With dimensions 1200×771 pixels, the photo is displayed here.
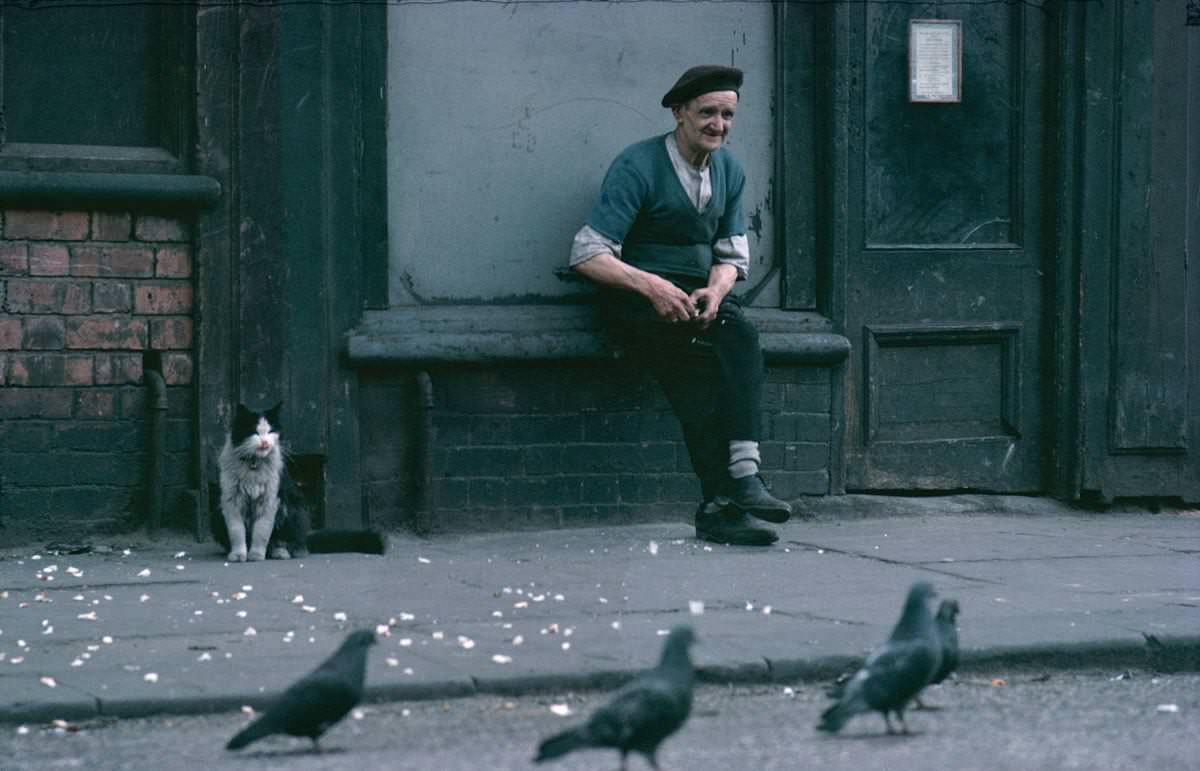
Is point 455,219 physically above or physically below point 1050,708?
above

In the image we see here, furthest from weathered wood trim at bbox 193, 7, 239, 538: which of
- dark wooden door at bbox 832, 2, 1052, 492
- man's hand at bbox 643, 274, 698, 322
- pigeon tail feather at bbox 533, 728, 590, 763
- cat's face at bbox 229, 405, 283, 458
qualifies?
pigeon tail feather at bbox 533, 728, 590, 763

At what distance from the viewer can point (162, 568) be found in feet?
22.8

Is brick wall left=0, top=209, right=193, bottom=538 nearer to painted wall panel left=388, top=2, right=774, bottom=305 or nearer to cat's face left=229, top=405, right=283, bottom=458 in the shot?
cat's face left=229, top=405, right=283, bottom=458

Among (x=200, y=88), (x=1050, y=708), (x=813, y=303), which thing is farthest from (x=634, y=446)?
(x=1050, y=708)

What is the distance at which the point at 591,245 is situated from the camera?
752cm

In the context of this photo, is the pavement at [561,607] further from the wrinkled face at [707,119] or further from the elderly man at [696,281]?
the wrinkled face at [707,119]

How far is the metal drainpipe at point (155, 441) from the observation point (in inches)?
293

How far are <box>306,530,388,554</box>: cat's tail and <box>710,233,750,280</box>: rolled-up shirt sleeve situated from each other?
1797mm

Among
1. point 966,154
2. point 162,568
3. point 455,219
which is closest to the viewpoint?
point 162,568

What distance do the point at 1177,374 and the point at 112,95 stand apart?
489 centimetres

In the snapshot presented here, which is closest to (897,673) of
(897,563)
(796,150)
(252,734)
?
(252,734)

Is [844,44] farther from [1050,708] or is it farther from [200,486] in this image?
[1050,708]

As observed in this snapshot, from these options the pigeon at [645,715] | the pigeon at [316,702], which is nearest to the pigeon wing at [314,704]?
the pigeon at [316,702]

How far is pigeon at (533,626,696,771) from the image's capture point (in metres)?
3.58
